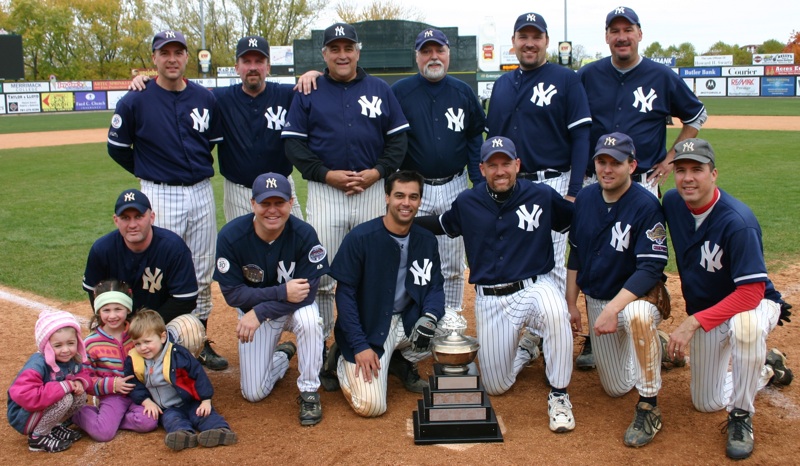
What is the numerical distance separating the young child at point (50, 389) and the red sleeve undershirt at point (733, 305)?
3.08m

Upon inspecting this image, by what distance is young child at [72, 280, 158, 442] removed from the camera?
145 inches

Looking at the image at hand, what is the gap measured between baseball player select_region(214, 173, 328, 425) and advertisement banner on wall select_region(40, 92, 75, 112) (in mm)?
37388

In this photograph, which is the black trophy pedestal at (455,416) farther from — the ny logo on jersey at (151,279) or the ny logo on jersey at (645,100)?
the ny logo on jersey at (645,100)

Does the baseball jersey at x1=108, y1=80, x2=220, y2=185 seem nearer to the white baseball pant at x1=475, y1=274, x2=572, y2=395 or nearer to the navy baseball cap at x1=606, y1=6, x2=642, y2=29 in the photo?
the white baseball pant at x1=475, y1=274, x2=572, y2=395

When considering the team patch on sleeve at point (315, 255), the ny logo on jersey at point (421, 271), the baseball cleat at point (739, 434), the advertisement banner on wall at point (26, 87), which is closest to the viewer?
the baseball cleat at point (739, 434)

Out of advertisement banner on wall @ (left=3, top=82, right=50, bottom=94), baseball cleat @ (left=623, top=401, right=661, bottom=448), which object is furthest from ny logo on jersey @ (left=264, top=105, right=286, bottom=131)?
advertisement banner on wall @ (left=3, top=82, right=50, bottom=94)

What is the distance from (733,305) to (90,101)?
40.0 metres

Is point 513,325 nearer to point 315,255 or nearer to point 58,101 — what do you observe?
point 315,255

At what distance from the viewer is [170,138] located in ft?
15.8

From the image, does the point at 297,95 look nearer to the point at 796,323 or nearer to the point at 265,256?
the point at 265,256

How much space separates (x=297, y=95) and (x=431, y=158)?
3.19 ft

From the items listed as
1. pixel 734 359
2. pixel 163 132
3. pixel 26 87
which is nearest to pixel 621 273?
pixel 734 359

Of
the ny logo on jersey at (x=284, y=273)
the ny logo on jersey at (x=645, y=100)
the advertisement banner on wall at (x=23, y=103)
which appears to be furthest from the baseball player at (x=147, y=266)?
the advertisement banner on wall at (x=23, y=103)

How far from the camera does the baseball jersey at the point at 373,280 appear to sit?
4.19 metres
